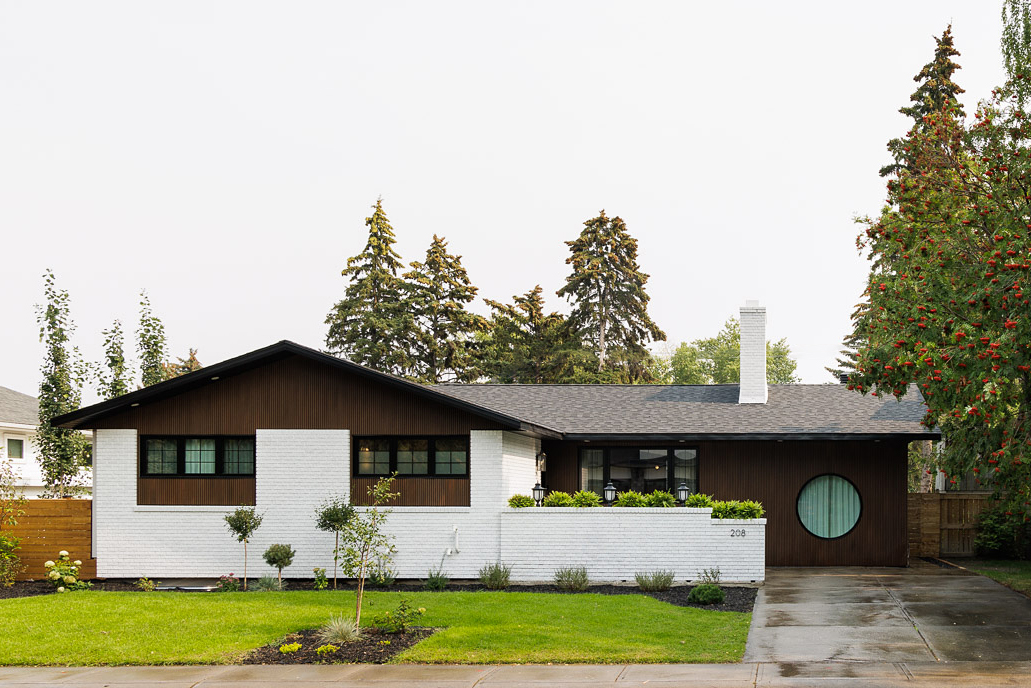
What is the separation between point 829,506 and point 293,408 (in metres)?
12.0

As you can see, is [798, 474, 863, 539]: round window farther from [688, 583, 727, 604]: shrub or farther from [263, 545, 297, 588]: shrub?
[263, 545, 297, 588]: shrub

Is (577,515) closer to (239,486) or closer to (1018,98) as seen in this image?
(239,486)

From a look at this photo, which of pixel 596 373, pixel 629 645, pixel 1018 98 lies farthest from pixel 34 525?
pixel 596 373

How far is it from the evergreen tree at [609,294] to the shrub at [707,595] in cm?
3424

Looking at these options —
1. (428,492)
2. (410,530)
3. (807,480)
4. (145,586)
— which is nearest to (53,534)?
(145,586)

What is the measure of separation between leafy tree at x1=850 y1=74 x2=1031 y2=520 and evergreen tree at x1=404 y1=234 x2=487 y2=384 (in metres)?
34.9

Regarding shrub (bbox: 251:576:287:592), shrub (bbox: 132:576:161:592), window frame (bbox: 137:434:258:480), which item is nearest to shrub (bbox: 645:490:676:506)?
shrub (bbox: 251:576:287:592)

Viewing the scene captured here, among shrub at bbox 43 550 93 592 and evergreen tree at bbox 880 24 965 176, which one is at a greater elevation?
evergreen tree at bbox 880 24 965 176

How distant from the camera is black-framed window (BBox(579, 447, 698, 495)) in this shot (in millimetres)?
24531

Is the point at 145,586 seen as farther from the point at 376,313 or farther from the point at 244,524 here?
the point at 376,313

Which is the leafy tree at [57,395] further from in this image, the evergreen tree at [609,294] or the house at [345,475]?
the evergreen tree at [609,294]

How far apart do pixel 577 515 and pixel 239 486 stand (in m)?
6.71

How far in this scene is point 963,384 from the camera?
14.5m

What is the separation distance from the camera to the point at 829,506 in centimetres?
2422
